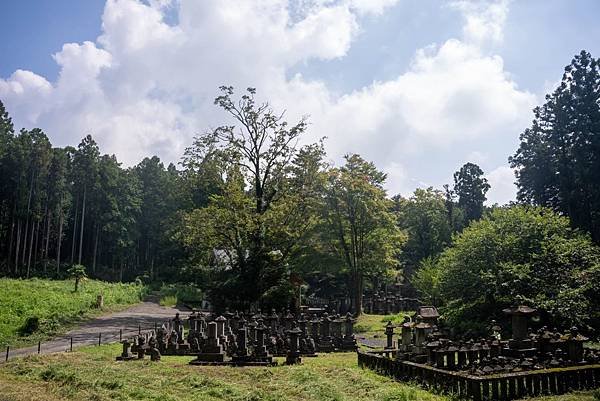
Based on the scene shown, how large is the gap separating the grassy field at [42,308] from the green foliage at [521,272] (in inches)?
851

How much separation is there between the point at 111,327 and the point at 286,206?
13795 mm

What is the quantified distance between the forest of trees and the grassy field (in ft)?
26.0

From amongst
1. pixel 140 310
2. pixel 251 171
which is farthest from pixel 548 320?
pixel 140 310

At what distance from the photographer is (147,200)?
73312 mm

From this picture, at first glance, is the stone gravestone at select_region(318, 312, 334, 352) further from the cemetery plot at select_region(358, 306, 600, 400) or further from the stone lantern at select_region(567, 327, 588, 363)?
the stone lantern at select_region(567, 327, 588, 363)

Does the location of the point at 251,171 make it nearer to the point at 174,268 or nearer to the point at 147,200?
the point at 174,268

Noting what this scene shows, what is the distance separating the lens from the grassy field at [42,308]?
25141 mm

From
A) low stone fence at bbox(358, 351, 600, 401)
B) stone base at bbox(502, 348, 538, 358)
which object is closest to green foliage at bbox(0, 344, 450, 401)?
low stone fence at bbox(358, 351, 600, 401)

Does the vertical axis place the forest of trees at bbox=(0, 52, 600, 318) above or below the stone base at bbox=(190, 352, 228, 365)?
above

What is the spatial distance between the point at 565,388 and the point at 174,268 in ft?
197

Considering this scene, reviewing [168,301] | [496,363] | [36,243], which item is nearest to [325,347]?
[496,363]

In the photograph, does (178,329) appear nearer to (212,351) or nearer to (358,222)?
(212,351)

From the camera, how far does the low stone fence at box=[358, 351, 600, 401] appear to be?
11914mm

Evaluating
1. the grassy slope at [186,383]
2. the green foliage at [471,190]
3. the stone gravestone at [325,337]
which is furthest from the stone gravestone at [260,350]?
the green foliage at [471,190]
